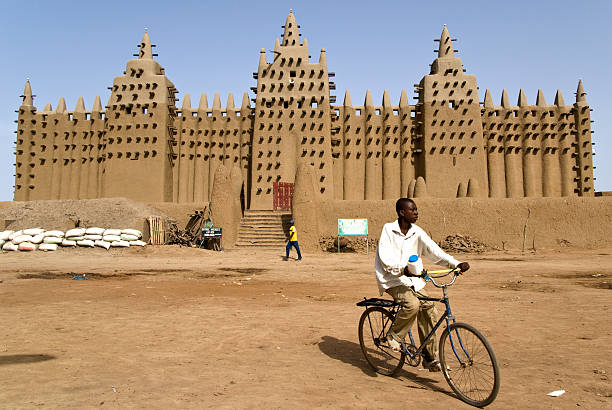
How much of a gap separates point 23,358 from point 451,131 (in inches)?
1100

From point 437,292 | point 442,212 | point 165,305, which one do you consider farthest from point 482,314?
point 442,212

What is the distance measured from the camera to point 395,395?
3025 mm

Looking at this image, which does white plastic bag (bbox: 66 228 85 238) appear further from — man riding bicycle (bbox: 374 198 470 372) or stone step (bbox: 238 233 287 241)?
man riding bicycle (bbox: 374 198 470 372)

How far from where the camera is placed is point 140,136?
95.0 ft

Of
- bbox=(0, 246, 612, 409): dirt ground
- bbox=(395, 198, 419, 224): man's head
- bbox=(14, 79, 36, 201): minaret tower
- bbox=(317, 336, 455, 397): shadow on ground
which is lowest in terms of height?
bbox=(317, 336, 455, 397): shadow on ground

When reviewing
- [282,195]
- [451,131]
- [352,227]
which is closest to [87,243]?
[352,227]

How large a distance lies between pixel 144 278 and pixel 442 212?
1310cm

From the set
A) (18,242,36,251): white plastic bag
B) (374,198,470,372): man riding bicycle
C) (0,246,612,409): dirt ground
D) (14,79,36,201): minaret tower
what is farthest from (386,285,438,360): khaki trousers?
(14,79,36,201): minaret tower

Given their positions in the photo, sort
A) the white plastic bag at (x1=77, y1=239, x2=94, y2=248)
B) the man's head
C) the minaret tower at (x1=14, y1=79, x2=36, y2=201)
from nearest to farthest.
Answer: the man's head, the white plastic bag at (x1=77, y1=239, x2=94, y2=248), the minaret tower at (x1=14, y1=79, x2=36, y2=201)

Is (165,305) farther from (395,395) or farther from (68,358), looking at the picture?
(395,395)

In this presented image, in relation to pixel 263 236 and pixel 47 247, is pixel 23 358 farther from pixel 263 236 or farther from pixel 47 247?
pixel 263 236

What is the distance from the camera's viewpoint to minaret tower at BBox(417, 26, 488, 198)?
27.7 m

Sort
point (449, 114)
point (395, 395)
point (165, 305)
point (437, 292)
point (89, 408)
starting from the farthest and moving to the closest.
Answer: point (449, 114) → point (437, 292) → point (165, 305) → point (395, 395) → point (89, 408)

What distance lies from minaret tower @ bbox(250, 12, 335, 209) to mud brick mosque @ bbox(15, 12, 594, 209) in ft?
0.22
